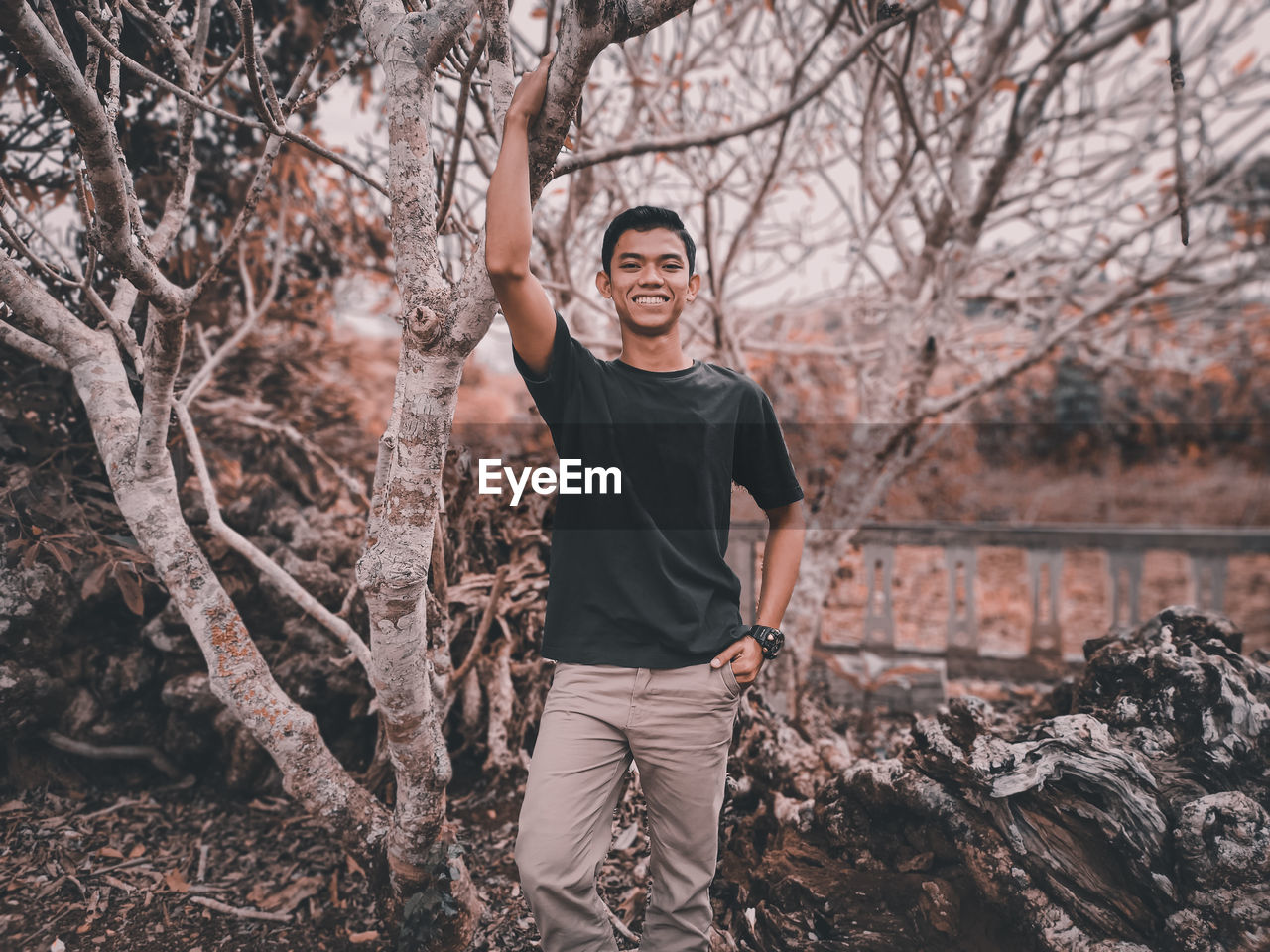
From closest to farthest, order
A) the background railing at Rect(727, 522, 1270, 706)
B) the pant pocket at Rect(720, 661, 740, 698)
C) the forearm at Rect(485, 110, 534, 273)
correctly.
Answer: the forearm at Rect(485, 110, 534, 273)
the pant pocket at Rect(720, 661, 740, 698)
the background railing at Rect(727, 522, 1270, 706)

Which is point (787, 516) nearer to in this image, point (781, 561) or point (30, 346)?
point (781, 561)

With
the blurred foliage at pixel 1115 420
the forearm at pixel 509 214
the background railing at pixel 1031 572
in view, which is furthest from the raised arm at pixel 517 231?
the blurred foliage at pixel 1115 420

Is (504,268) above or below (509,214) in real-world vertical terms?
below

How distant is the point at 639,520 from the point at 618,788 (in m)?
0.63

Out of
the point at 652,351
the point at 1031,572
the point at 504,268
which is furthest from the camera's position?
A: the point at 1031,572

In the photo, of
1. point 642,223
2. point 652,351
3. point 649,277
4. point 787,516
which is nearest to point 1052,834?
point 787,516

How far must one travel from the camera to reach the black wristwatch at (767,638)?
172 centimetres

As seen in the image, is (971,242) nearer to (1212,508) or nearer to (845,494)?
(845,494)

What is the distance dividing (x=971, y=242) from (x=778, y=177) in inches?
58.1

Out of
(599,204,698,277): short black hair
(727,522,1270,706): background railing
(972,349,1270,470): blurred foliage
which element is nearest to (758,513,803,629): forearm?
(599,204,698,277): short black hair

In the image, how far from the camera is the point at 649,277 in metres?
1.65

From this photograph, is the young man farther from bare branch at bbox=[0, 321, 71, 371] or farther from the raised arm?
bare branch at bbox=[0, 321, 71, 371]

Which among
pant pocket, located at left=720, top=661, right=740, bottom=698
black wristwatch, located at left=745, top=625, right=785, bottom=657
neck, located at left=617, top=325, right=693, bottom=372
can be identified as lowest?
pant pocket, located at left=720, top=661, right=740, bottom=698

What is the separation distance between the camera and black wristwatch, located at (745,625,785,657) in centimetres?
172
